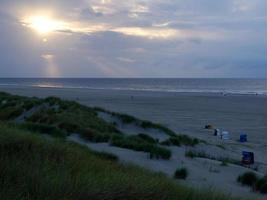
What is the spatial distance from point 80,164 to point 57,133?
699cm

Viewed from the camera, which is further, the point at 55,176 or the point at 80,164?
the point at 80,164

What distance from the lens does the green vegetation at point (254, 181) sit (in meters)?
9.10

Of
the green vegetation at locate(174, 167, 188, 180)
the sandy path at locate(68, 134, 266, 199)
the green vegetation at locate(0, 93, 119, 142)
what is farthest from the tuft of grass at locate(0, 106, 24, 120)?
the green vegetation at locate(174, 167, 188, 180)

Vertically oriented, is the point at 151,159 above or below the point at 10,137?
below

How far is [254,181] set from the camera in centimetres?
976

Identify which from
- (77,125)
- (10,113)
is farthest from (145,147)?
(10,113)

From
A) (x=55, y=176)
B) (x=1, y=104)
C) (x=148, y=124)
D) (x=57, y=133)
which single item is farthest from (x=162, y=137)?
(x=55, y=176)

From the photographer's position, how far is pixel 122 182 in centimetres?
564

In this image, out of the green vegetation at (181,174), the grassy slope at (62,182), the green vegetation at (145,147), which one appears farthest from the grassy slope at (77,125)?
the grassy slope at (62,182)

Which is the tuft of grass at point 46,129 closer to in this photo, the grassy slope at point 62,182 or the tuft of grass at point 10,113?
the tuft of grass at point 10,113

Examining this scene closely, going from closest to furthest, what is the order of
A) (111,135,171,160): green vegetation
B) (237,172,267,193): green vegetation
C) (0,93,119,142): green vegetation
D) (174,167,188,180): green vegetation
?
(237,172,267,193): green vegetation
(174,167,188,180): green vegetation
(111,135,171,160): green vegetation
(0,93,119,142): green vegetation

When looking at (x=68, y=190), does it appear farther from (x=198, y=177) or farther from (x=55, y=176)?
(x=198, y=177)

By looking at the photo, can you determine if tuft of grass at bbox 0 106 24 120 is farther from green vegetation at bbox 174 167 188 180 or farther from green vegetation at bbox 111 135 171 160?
green vegetation at bbox 174 167 188 180

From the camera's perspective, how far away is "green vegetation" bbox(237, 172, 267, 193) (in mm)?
9102
